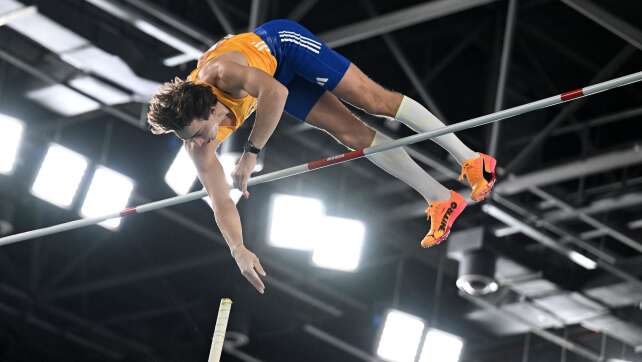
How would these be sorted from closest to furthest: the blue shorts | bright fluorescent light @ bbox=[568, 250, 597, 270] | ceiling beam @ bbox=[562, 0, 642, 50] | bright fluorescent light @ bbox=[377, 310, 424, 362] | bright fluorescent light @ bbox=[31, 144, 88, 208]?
the blue shorts, ceiling beam @ bbox=[562, 0, 642, 50], bright fluorescent light @ bbox=[31, 144, 88, 208], bright fluorescent light @ bbox=[568, 250, 597, 270], bright fluorescent light @ bbox=[377, 310, 424, 362]

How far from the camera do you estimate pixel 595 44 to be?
1039cm

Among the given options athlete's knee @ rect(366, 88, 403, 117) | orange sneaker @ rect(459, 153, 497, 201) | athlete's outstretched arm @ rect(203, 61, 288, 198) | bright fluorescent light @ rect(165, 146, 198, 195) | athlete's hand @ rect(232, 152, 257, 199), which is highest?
bright fluorescent light @ rect(165, 146, 198, 195)

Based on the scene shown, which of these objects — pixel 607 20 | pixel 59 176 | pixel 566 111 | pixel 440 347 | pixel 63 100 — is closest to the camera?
pixel 607 20

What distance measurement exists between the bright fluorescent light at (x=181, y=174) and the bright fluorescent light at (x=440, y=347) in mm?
2961

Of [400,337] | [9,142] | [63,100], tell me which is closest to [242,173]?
[63,100]

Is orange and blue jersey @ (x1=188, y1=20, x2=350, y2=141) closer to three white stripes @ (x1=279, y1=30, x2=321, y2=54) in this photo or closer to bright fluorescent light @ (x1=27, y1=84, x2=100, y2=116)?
three white stripes @ (x1=279, y1=30, x2=321, y2=54)

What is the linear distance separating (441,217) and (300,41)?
1.10 meters

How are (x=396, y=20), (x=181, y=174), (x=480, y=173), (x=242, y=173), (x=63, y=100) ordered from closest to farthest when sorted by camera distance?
(x=242, y=173) < (x=480, y=173) < (x=396, y=20) < (x=63, y=100) < (x=181, y=174)

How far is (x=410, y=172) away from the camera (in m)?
6.29

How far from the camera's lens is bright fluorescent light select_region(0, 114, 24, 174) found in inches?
395

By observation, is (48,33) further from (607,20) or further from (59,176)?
(607,20)

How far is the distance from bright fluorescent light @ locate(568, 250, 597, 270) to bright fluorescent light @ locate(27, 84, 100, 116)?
13.7 ft

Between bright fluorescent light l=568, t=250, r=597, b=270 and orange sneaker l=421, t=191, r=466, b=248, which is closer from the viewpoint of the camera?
orange sneaker l=421, t=191, r=466, b=248

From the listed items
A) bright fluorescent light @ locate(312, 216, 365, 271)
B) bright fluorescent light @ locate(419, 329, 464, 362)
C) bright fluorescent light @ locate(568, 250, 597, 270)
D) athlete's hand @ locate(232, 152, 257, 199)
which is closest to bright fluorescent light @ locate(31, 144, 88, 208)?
bright fluorescent light @ locate(312, 216, 365, 271)
